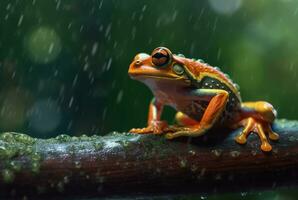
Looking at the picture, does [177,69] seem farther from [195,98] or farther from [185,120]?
[185,120]

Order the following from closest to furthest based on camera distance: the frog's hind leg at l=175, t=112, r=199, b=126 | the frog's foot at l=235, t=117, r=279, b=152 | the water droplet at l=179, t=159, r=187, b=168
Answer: the water droplet at l=179, t=159, r=187, b=168 < the frog's foot at l=235, t=117, r=279, b=152 < the frog's hind leg at l=175, t=112, r=199, b=126

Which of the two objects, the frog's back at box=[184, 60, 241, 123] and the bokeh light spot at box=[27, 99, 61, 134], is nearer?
the frog's back at box=[184, 60, 241, 123]

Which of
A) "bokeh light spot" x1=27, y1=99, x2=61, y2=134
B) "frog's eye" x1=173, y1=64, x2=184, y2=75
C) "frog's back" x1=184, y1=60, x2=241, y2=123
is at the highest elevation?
"frog's eye" x1=173, y1=64, x2=184, y2=75

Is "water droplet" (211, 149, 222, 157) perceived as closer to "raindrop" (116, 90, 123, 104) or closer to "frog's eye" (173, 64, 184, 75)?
"frog's eye" (173, 64, 184, 75)

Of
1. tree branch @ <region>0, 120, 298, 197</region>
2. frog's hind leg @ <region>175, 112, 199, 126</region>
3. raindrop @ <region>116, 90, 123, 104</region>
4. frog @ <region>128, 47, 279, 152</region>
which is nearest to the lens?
tree branch @ <region>0, 120, 298, 197</region>

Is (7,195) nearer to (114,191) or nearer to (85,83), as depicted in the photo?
(114,191)

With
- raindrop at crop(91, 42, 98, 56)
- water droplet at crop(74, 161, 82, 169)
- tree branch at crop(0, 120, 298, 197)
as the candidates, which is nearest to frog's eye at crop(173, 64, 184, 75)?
tree branch at crop(0, 120, 298, 197)

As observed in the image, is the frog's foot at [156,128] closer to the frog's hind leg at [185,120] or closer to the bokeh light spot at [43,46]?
the frog's hind leg at [185,120]
